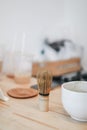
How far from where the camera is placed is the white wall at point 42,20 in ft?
6.52

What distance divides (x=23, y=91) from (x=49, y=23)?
1619 millimetres

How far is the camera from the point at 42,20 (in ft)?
7.97

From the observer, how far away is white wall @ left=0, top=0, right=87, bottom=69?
199 centimetres

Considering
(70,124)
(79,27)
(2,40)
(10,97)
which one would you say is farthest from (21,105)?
(79,27)

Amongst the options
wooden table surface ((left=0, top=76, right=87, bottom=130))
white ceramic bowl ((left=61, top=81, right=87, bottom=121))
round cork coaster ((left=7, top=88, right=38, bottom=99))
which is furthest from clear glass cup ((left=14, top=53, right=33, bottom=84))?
white ceramic bowl ((left=61, top=81, right=87, bottom=121))

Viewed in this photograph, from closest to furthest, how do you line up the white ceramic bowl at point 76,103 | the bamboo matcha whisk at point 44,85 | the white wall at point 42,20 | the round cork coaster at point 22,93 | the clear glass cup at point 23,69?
the white ceramic bowl at point 76,103, the bamboo matcha whisk at point 44,85, the round cork coaster at point 22,93, the clear glass cup at point 23,69, the white wall at point 42,20

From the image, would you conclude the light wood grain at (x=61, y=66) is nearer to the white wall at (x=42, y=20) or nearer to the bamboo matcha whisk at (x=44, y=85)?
the white wall at (x=42, y=20)

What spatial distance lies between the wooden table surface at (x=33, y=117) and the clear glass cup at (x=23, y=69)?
0.30m

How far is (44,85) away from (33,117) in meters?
0.13

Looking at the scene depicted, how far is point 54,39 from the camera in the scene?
2.54 metres

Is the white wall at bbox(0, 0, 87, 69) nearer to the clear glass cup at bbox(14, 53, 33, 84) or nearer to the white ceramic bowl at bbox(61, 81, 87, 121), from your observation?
the clear glass cup at bbox(14, 53, 33, 84)

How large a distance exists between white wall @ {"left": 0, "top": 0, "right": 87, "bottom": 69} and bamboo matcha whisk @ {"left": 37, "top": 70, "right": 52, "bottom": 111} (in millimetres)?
1062

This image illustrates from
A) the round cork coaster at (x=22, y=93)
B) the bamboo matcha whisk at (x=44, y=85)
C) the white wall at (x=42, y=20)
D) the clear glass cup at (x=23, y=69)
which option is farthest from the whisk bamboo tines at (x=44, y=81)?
the white wall at (x=42, y=20)

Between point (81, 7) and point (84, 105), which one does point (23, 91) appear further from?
point (81, 7)
